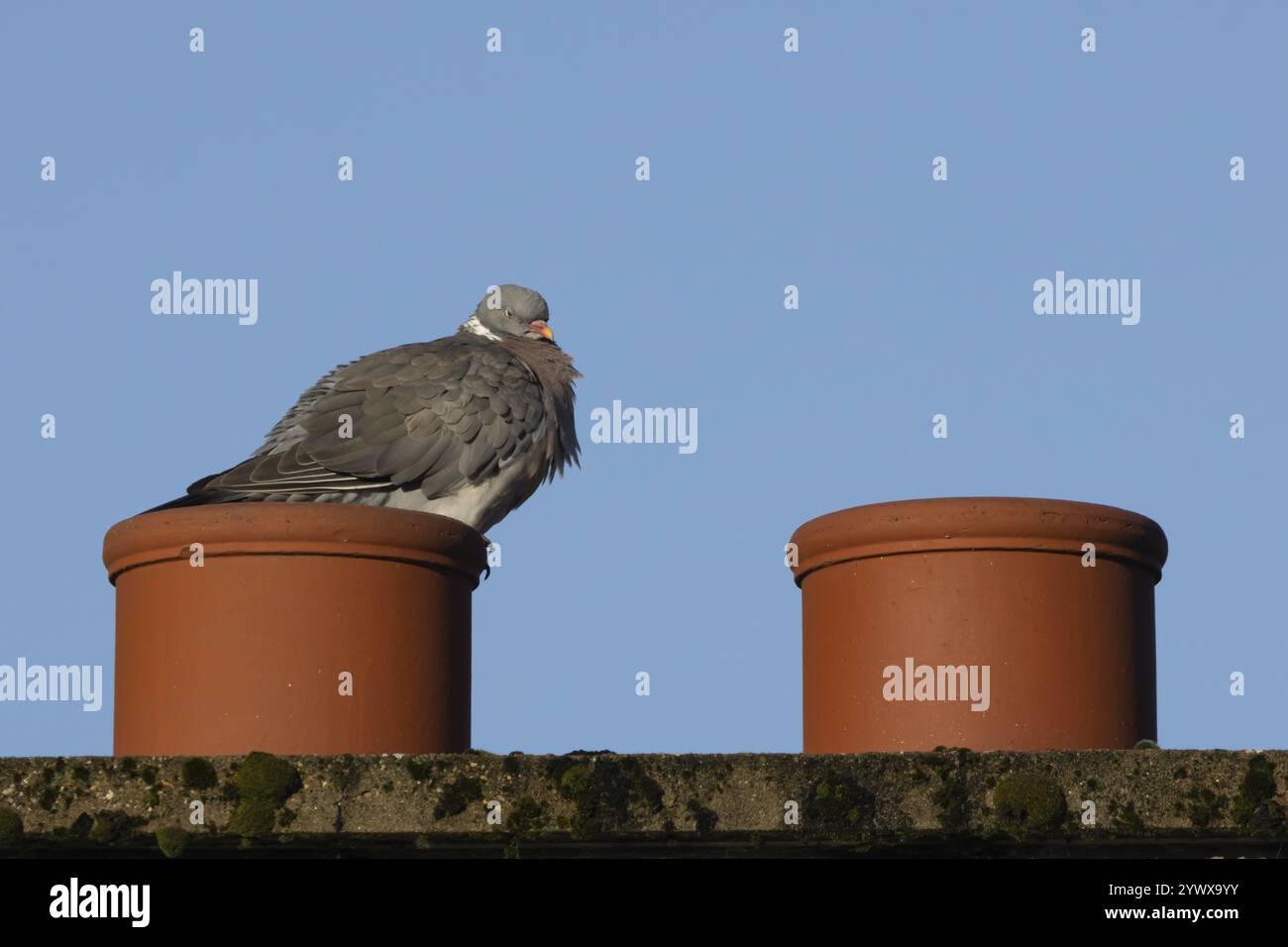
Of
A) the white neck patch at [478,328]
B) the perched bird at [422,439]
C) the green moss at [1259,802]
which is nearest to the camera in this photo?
the green moss at [1259,802]

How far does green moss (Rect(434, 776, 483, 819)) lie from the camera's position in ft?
16.7

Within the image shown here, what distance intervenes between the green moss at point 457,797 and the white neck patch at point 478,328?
7.14 m

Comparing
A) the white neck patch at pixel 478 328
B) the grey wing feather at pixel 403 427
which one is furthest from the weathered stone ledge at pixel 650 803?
the white neck patch at pixel 478 328

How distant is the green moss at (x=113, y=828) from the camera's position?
200 inches

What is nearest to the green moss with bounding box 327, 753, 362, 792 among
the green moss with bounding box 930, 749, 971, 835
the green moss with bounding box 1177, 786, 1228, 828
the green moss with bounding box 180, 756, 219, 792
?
the green moss with bounding box 180, 756, 219, 792

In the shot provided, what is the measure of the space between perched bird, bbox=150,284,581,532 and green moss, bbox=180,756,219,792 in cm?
459

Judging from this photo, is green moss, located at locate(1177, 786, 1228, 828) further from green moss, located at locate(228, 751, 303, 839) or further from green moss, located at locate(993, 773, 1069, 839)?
green moss, located at locate(228, 751, 303, 839)

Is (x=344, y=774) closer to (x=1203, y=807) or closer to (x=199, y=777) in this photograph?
(x=199, y=777)

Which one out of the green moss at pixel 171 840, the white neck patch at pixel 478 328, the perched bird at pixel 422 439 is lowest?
the green moss at pixel 171 840

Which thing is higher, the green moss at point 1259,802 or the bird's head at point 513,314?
the bird's head at point 513,314

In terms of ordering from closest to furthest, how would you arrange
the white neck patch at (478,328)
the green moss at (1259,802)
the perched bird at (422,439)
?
the green moss at (1259,802) < the perched bird at (422,439) < the white neck patch at (478,328)

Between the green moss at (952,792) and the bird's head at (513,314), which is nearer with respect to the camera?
the green moss at (952,792)

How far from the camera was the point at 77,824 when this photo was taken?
5102mm

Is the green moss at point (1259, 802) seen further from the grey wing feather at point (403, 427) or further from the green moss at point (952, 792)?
the grey wing feather at point (403, 427)
